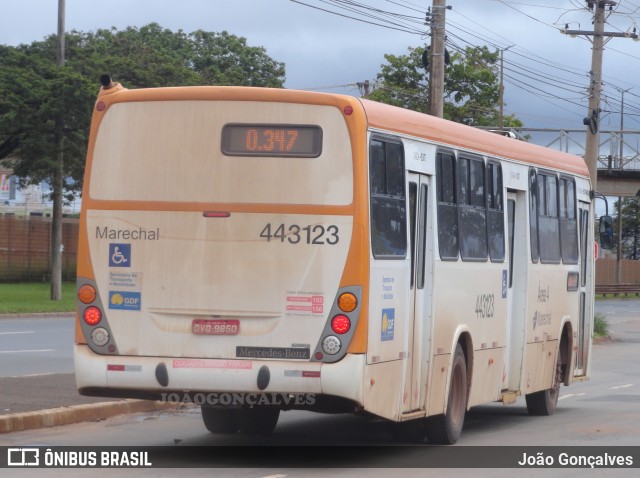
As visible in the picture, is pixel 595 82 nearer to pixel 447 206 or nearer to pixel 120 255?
pixel 447 206

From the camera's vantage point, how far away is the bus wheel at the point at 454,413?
1267 centimetres

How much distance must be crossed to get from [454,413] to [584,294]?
5.73 metres

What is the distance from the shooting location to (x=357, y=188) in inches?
413

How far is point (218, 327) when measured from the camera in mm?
10555

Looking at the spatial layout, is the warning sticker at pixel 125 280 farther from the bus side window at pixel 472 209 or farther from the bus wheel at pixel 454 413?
the bus side window at pixel 472 209

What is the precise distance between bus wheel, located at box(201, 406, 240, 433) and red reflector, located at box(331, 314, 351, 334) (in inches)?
120

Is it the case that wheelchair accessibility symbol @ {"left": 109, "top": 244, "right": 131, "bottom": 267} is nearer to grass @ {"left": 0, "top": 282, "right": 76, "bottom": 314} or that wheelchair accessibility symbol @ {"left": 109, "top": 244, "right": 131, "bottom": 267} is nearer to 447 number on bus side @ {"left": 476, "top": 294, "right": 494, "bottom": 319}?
447 number on bus side @ {"left": 476, "top": 294, "right": 494, "bottom": 319}

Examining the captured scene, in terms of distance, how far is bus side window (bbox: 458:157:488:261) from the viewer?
515 inches

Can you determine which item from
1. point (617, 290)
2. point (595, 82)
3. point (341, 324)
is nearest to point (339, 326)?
point (341, 324)

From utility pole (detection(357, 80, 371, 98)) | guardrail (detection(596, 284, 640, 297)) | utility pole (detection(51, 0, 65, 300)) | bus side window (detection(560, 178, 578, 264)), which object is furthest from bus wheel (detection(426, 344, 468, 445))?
guardrail (detection(596, 284, 640, 297))

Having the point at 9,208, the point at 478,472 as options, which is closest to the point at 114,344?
the point at 478,472

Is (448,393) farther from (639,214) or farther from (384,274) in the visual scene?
(639,214)

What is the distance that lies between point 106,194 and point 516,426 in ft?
21.3

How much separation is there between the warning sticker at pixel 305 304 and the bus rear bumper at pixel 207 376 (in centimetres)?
41
